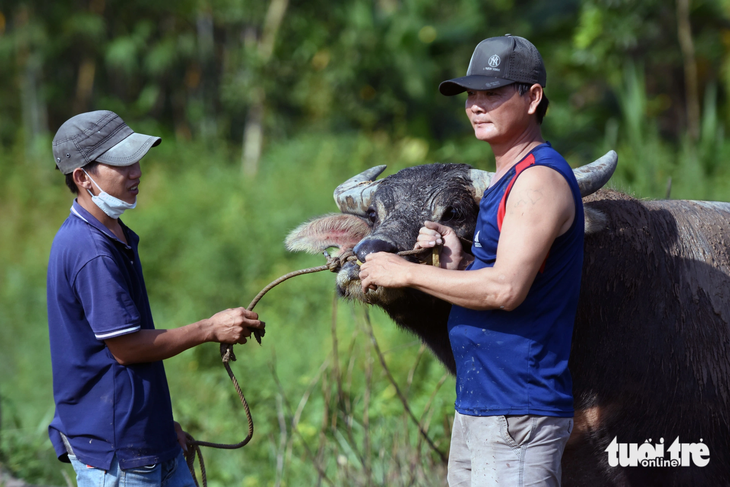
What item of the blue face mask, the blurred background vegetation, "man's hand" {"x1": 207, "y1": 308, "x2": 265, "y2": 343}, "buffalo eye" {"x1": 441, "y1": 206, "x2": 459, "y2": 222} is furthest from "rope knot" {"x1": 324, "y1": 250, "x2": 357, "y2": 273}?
the blurred background vegetation

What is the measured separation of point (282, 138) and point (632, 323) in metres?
13.7

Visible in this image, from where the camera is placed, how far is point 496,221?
7.29 feet

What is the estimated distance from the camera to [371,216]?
3.29m

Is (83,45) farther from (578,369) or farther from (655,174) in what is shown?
(578,369)

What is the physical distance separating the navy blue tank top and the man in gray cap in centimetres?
Result: 96

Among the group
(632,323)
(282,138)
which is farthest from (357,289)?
(282,138)

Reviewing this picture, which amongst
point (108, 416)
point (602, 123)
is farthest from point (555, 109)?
point (108, 416)

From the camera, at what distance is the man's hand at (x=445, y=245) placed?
254 cm

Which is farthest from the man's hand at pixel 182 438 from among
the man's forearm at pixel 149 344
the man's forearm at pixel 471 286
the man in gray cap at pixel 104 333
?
the man's forearm at pixel 471 286

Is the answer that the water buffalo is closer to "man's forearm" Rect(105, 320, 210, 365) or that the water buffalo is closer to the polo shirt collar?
"man's forearm" Rect(105, 320, 210, 365)

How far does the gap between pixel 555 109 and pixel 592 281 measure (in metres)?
13.3

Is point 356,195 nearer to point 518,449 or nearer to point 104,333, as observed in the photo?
point 104,333

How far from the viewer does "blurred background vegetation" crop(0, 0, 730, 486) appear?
630 centimetres

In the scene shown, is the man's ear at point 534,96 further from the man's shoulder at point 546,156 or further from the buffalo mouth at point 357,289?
the buffalo mouth at point 357,289
